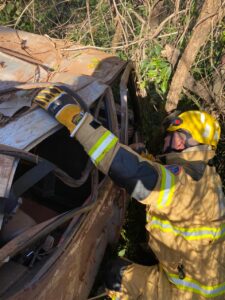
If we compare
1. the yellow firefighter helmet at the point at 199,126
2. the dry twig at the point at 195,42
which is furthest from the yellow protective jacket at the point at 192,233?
the dry twig at the point at 195,42

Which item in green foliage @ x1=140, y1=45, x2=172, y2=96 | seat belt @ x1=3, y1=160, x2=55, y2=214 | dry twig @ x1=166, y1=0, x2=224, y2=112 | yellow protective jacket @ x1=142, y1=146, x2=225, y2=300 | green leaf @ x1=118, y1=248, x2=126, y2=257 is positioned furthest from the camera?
green foliage @ x1=140, y1=45, x2=172, y2=96

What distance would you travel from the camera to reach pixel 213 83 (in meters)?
4.20

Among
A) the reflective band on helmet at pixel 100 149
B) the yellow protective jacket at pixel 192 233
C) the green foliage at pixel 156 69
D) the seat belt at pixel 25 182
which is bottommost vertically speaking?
the yellow protective jacket at pixel 192 233

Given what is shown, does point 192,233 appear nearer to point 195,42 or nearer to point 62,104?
point 62,104

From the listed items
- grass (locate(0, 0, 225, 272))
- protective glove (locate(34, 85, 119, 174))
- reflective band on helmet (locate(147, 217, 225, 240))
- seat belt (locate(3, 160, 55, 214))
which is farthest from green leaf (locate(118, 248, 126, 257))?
seat belt (locate(3, 160, 55, 214))

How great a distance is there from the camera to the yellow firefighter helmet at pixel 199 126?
2.80 metres

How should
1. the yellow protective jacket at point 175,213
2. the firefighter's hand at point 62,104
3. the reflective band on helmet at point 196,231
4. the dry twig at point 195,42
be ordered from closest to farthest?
1. the firefighter's hand at point 62,104
2. the yellow protective jacket at point 175,213
3. the reflective band on helmet at point 196,231
4. the dry twig at point 195,42

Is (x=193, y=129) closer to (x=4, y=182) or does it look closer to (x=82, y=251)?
(x=82, y=251)

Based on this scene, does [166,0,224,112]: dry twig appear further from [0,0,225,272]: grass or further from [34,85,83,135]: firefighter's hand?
[34,85,83,135]: firefighter's hand

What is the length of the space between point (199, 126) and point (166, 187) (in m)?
0.77

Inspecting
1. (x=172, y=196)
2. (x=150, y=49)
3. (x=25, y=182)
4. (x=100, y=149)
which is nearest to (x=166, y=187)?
(x=172, y=196)

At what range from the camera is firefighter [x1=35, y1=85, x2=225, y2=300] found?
2186mm

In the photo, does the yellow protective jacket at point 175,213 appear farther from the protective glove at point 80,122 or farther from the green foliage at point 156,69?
the green foliage at point 156,69

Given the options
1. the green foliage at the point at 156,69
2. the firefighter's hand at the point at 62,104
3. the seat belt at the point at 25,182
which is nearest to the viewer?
the seat belt at the point at 25,182
